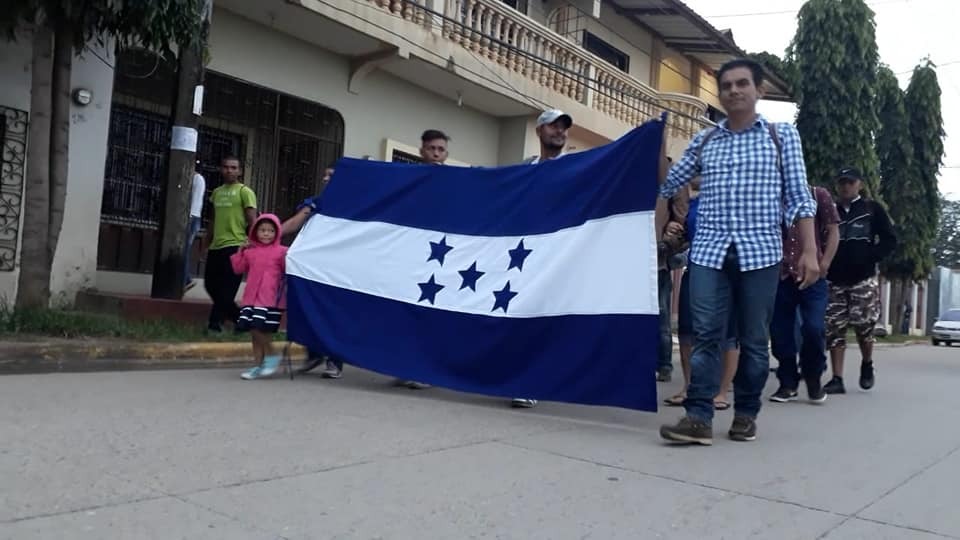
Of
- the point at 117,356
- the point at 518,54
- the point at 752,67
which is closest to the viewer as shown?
the point at 752,67

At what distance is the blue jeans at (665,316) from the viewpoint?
670 centimetres

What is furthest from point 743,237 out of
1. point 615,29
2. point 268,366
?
point 615,29

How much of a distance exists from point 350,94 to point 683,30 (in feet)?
30.8

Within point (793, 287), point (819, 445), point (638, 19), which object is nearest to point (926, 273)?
point (638, 19)

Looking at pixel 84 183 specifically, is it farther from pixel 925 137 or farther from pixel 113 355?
pixel 925 137

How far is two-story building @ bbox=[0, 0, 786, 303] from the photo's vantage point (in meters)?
8.73

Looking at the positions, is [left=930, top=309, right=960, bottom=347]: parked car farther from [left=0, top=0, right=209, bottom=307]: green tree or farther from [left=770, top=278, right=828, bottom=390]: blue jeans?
[left=0, top=0, right=209, bottom=307]: green tree

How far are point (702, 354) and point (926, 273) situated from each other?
88.1 feet

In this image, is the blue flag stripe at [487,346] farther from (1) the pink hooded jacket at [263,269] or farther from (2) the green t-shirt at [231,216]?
(2) the green t-shirt at [231,216]

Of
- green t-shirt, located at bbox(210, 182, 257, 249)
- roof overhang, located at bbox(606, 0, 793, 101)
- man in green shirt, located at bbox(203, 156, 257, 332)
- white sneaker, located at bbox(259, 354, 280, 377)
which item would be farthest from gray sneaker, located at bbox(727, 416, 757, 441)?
roof overhang, located at bbox(606, 0, 793, 101)

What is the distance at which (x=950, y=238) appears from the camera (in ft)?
204

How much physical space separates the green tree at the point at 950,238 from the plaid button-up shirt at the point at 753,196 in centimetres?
6356

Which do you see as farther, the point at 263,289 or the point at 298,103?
the point at 298,103

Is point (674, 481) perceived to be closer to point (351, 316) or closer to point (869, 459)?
point (869, 459)
